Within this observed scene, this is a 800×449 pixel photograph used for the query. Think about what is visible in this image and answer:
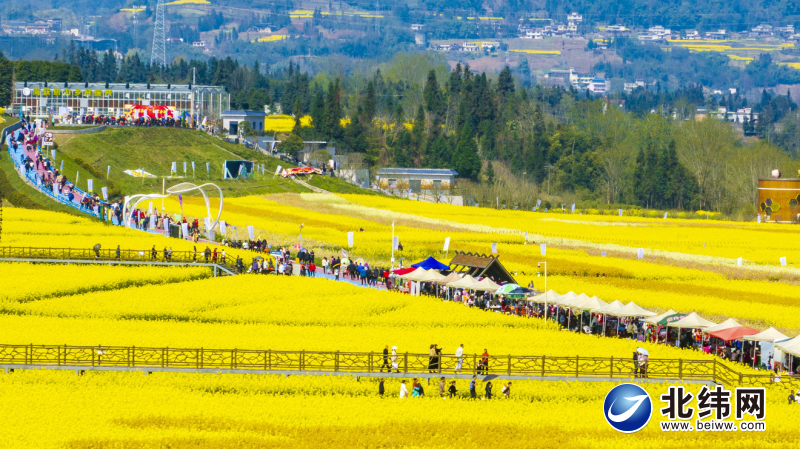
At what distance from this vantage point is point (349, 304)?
196 feet

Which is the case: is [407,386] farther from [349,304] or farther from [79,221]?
[79,221]

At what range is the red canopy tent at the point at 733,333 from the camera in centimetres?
5009

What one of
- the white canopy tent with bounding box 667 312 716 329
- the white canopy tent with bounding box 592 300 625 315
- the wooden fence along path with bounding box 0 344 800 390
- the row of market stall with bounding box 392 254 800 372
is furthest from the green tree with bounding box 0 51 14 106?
the white canopy tent with bounding box 667 312 716 329

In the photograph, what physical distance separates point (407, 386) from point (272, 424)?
276 inches

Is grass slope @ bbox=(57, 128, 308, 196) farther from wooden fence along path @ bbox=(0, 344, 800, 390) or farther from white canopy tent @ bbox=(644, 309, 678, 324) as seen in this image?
wooden fence along path @ bbox=(0, 344, 800, 390)

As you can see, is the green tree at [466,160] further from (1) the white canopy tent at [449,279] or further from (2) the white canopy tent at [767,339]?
(2) the white canopy tent at [767,339]

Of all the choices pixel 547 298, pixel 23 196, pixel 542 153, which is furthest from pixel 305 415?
pixel 542 153

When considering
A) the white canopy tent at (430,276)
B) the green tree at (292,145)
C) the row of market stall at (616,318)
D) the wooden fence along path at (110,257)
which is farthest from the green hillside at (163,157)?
the row of market stall at (616,318)

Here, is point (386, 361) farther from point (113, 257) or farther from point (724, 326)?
point (113, 257)

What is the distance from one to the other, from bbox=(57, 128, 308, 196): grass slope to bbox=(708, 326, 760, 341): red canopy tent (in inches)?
3066

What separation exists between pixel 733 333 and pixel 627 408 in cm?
1227

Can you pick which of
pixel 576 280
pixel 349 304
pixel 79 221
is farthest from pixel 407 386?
pixel 79 221

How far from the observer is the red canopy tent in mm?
50094

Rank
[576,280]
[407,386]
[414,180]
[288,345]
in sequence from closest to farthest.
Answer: [407,386]
[288,345]
[576,280]
[414,180]
